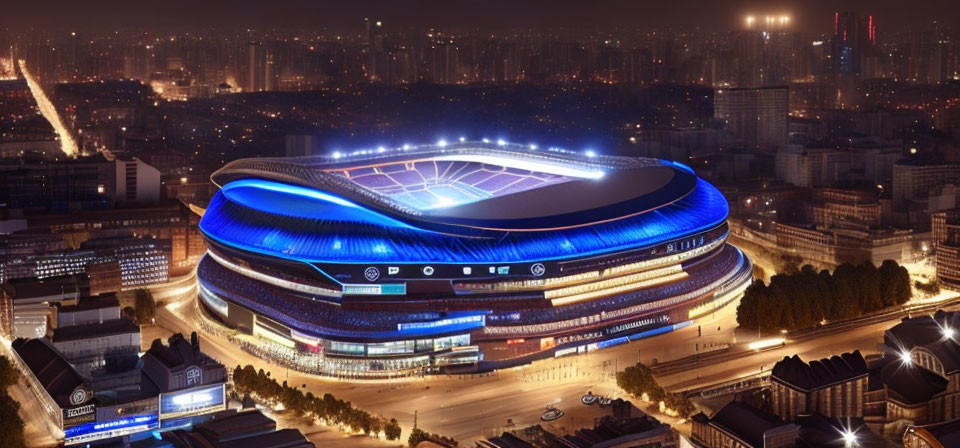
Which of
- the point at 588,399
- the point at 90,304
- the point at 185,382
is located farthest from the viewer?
the point at 90,304

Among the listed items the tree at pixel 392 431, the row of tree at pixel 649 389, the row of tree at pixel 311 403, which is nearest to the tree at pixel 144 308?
the row of tree at pixel 311 403

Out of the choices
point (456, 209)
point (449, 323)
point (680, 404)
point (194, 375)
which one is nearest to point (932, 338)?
point (680, 404)

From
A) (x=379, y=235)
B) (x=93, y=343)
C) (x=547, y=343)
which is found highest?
(x=379, y=235)

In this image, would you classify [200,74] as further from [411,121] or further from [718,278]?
[718,278]

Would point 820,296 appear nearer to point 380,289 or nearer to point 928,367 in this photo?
point 928,367

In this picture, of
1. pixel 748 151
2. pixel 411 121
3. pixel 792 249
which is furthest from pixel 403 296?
pixel 411 121

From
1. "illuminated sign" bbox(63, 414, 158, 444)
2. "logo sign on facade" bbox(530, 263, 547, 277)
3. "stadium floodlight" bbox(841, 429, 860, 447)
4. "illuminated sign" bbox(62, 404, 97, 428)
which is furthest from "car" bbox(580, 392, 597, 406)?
"illuminated sign" bbox(62, 404, 97, 428)
